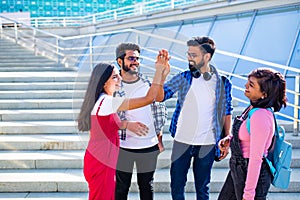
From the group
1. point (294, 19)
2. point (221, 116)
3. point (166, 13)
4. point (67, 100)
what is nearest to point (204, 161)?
point (221, 116)

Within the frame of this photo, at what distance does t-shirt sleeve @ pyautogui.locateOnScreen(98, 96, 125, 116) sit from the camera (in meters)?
1.44

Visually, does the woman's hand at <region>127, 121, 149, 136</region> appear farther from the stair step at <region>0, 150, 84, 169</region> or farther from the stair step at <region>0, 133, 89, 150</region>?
the stair step at <region>0, 133, 89, 150</region>

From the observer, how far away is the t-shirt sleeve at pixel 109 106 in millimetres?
1440

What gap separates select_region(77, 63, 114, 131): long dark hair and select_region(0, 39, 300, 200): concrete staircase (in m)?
0.04

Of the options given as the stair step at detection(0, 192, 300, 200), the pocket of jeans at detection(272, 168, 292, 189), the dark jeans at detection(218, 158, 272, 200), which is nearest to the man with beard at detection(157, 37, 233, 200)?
the dark jeans at detection(218, 158, 272, 200)

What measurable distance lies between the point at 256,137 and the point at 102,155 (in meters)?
0.73

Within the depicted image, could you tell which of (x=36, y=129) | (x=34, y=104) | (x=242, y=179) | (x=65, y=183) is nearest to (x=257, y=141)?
(x=242, y=179)

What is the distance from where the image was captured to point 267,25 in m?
7.44

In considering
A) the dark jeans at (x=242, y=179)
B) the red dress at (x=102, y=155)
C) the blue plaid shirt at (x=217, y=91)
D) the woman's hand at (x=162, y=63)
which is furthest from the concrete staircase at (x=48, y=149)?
the dark jeans at (x=242, y=179)

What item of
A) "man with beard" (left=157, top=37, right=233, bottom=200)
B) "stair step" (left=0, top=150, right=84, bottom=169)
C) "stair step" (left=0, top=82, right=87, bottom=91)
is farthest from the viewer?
"stair step" (left=0, top=82, right=87, bottom=91)

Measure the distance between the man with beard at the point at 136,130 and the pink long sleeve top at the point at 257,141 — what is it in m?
0.56

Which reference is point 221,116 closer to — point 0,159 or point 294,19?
point 0,159

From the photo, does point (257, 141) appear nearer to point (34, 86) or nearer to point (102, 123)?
point (102, 123)

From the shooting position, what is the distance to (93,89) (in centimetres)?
148
